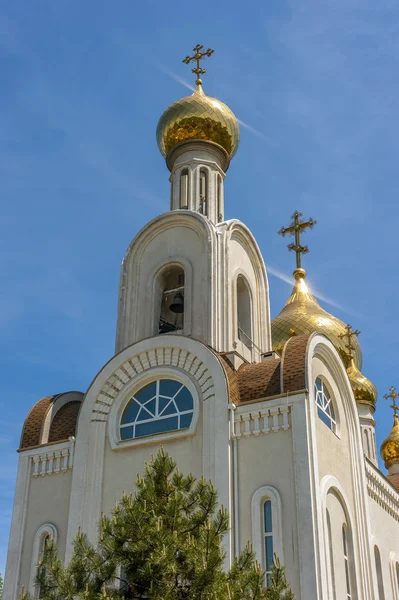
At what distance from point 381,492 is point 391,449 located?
940cm

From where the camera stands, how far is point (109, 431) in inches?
583

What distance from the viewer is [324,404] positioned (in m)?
15.0

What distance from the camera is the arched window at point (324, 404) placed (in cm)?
1470

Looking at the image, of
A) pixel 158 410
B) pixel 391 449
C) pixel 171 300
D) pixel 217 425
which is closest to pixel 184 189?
pixel 171 300

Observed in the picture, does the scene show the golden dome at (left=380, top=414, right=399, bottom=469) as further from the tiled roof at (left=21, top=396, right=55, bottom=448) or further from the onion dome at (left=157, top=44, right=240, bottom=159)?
the tiled roof at (left=21, top=396, right=55, bottom=448)

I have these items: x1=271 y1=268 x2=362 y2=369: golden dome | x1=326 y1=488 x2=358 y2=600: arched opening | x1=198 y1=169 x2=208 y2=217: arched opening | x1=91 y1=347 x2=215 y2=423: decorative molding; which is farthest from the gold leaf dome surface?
x1=326 y1=488 x2=358 y2=600: arched opening

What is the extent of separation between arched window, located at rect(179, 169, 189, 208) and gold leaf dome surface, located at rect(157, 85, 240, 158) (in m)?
0.82

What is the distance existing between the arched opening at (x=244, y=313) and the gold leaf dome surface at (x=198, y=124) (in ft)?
11.8

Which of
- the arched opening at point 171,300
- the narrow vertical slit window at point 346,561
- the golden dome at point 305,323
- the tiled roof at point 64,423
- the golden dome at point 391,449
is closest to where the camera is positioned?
the narrow vertical slit window at point 346,561

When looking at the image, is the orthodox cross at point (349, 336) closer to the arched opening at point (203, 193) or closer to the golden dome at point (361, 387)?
the golden dome at point (361, 387)

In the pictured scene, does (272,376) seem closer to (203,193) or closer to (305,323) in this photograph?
(203,193)

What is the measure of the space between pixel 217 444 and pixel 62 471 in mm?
3088

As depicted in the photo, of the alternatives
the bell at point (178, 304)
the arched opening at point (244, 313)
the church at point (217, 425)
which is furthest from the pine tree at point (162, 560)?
the arched opening at point (244, 313)

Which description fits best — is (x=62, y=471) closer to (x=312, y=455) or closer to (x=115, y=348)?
(x=115, y=348)
